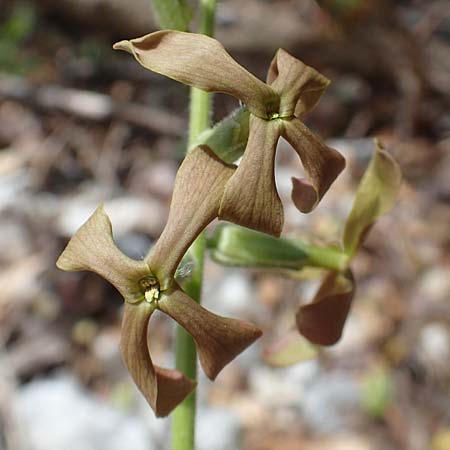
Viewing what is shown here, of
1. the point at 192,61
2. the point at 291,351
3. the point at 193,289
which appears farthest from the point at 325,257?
the point at 192,61

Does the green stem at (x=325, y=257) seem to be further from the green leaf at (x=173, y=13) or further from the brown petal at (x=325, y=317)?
the green leaf at (x=173, y=13)

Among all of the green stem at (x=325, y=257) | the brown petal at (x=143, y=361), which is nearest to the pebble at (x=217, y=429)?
the green stem at (x=325, y=257)

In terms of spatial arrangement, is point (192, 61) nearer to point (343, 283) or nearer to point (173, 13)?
point (173, 13)

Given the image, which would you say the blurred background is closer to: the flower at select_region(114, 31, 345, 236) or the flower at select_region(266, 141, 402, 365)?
the flower at select_region(266, 141, 402, 365)

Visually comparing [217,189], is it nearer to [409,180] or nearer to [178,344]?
[178,344]

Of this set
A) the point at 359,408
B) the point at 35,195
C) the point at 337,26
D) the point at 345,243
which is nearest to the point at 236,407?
the point at 359,408

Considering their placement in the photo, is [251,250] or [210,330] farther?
[251,250]
